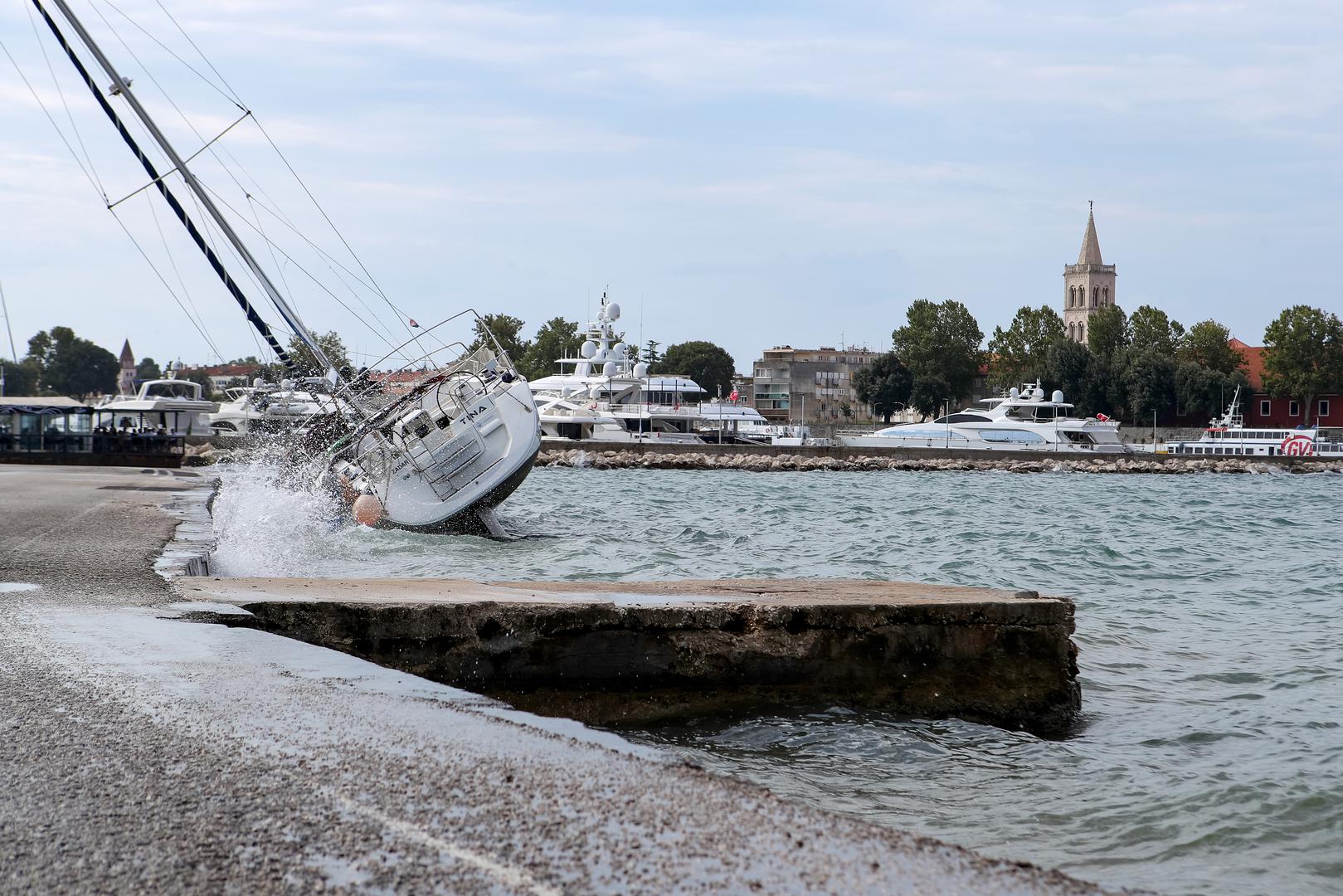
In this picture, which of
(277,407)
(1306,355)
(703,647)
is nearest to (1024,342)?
(1306,355)

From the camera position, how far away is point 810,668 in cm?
666

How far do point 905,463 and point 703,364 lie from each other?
75893 millimetres

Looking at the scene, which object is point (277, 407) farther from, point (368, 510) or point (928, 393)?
point (928, 393)

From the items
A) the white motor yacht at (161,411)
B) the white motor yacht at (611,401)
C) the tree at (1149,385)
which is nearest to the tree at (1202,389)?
the tree at (1149,385)

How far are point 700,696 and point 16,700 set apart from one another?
3224 millimetres

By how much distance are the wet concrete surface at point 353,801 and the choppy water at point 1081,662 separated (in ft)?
5.08

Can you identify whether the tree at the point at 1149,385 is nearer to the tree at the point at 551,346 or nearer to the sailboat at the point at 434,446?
the tree at the point at 551,346

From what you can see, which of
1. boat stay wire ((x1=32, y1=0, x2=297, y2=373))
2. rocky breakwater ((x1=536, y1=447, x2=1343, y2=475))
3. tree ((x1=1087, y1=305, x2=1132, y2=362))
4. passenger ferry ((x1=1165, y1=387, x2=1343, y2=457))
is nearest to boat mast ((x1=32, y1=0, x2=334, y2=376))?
boat stay wire ((x1=32, y1=0, x2=297, y2=373))

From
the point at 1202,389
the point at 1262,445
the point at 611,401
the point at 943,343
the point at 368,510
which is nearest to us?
the point at 368,510

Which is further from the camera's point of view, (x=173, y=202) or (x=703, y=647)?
(x=173, y=202)

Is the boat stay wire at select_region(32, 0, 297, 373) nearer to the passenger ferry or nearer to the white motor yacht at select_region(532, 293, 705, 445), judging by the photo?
the white motor yacht at select_region(532, 293, 705, 445)

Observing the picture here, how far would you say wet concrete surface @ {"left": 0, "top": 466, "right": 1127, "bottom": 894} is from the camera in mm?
3193

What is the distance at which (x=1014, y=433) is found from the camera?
213ft

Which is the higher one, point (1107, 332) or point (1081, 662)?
point (1107, 332)
